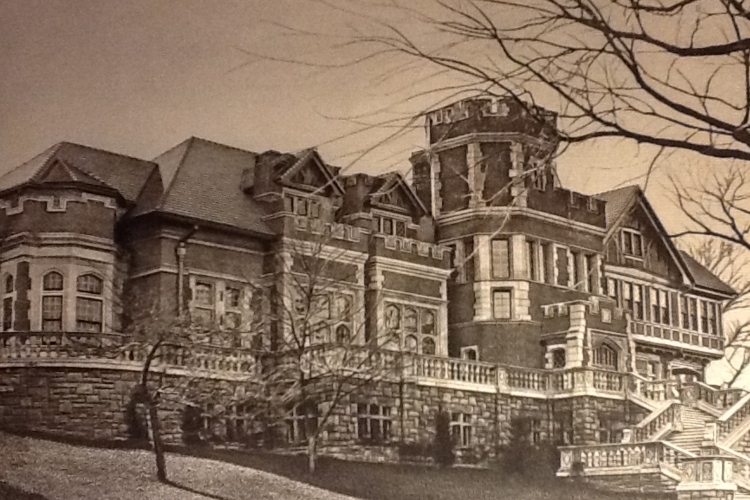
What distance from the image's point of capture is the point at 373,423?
20.1 ft

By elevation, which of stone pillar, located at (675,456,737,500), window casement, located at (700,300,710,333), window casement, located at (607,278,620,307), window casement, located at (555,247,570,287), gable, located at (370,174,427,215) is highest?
gable, located at (370,174,427,215)

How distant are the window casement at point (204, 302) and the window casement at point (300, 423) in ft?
2.01

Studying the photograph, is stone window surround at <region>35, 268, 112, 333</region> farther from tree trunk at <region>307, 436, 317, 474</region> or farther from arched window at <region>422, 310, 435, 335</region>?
arched window at <region>422, 310, 435, 335</region>

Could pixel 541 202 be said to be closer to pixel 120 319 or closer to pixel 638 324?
pixel 638 324

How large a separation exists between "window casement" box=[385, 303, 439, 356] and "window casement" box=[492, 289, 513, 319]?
0.39 m

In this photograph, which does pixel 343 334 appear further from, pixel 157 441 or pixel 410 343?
pixel 157 441

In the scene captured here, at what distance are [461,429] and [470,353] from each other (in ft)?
1.35

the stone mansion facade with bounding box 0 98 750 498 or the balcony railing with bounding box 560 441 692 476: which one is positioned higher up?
the stone mansion facade with bounding box 0 98 750 498

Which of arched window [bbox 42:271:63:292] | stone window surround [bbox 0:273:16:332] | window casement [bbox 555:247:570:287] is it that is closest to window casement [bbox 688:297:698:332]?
window casement [bbox 555:247:570:287]

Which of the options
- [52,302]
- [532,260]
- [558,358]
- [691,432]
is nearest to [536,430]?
[558,358]

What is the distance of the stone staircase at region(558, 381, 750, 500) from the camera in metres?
6.78

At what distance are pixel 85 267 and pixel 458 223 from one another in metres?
2.03

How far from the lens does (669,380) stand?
730 cm

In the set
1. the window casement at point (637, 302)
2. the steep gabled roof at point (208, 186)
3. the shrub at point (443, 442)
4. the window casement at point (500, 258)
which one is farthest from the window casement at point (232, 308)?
the window casement at point (637, 302)
